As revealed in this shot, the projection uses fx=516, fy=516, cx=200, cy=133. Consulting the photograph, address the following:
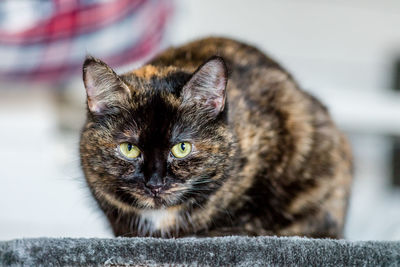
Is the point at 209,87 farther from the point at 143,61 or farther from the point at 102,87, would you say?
the point at 143,61

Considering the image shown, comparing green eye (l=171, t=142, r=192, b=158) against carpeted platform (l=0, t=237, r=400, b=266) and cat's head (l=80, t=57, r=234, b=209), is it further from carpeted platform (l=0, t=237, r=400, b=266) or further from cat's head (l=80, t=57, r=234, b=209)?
carpeted platform (l=0, t=237, r=400, b=266)

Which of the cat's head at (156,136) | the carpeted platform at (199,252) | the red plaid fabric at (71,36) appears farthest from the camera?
the red plaid fabric at (71,36)

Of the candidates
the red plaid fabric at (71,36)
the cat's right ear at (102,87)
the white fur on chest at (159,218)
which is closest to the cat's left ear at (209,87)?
the cat's right ear at (102,87)

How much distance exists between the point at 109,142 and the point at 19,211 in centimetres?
171

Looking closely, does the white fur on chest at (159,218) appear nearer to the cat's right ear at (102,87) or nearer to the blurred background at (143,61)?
the cat's right ear at (102,87)

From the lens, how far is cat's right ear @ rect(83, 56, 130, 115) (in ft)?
3.26

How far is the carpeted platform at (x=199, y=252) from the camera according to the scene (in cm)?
80

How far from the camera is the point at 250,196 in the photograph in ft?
3.76

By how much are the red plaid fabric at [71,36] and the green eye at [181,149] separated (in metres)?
0.97

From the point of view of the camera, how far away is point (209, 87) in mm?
1053

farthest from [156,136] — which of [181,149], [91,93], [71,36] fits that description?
[71,36]

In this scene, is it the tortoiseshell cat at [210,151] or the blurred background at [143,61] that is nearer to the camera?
the tortoiseshell cat at [210,151]

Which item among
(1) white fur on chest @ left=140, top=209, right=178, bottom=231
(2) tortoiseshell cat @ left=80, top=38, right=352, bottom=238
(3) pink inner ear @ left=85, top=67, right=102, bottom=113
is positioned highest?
(3) pink inner ear @ left=85, top=67, right=102, bottom=113

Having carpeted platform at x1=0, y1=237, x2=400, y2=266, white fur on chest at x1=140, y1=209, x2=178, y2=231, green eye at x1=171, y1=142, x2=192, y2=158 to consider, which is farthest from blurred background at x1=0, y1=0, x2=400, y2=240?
carpeted platform at x1=0, y1=237, x2=400, y2=266
